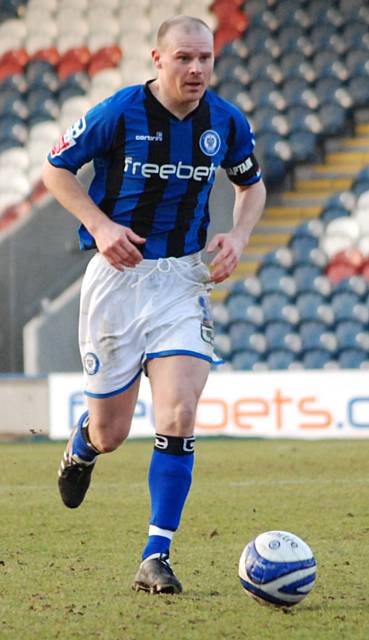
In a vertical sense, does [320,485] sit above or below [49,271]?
below

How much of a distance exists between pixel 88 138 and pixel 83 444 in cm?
129

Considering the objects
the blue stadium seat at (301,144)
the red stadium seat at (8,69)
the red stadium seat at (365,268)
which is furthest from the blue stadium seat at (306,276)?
the red stadium seat at (8,69)

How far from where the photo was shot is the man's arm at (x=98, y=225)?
13.8ft

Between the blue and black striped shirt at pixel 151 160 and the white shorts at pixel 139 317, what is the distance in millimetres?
93

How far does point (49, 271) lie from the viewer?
14.3 m

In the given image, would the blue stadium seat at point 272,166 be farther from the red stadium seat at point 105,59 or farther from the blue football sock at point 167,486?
the blue football sock at point 167,486

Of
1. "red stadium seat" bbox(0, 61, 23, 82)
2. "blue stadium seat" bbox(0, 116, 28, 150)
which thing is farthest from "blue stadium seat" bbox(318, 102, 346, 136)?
"red stadium seat" bbox(0, 61, 23, 82)

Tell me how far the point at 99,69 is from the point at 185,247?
1206 cm

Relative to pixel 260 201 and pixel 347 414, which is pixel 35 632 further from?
pixel 347 414

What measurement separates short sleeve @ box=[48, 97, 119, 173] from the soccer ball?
4.77 feet

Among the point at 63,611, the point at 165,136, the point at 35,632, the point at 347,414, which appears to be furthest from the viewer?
the point at 347,414

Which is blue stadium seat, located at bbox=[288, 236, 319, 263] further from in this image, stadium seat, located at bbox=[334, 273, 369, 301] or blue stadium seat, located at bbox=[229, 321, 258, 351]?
blue stadium seat, located at bbox=[229, 321, 258, 351]

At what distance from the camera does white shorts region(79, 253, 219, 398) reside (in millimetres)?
4398

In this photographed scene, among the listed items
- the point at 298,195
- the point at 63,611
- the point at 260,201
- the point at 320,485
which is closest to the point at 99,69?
the point at 298,195
